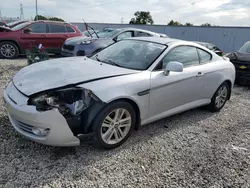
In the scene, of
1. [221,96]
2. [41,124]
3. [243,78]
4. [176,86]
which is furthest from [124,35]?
[41,124]

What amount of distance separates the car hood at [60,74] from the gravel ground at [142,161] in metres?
0.81

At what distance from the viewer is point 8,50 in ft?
28.8

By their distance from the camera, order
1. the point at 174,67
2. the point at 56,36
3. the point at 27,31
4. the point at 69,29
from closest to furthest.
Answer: the point at 174,67, the point at 27,31, the point at 56,36, the point at 69,29

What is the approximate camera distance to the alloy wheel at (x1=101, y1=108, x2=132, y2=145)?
2.96 meters

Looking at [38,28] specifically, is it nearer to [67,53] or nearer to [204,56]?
[67,53]

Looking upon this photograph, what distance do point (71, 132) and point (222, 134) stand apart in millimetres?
2572

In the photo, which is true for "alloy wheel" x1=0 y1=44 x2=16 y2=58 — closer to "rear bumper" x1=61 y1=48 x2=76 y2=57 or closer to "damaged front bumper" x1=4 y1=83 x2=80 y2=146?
"rear bumper" x1=61 y1=48 x2=76 y2=57

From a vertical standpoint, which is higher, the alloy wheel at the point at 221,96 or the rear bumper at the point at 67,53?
the rear bumper at the point at 67,53

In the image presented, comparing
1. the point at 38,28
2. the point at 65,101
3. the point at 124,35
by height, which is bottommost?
the point at 65,101

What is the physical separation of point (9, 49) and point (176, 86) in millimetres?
7598

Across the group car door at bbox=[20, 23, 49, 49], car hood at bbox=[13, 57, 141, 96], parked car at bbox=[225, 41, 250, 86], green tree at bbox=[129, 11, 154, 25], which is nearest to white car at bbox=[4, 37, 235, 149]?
car hood at bbox=[13, 57, 141, 96]

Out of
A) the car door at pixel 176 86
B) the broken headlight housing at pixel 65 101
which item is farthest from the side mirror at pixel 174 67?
the broken headlight housing at pixel 65 101

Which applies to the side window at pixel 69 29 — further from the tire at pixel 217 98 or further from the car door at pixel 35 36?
the tire at pixel 217 98

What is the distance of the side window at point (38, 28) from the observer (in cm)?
915
